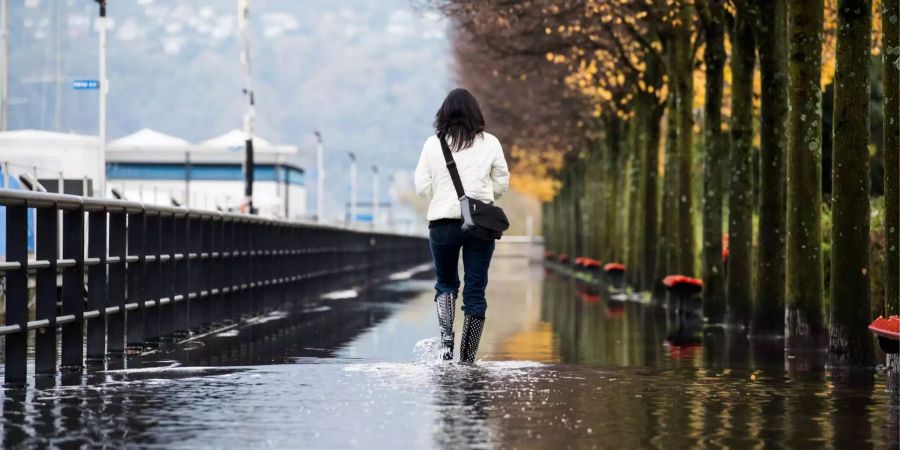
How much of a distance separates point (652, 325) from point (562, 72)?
24.7 metres

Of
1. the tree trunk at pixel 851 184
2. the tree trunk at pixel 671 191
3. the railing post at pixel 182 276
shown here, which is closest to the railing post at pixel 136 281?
the railing post at pixel 182 276

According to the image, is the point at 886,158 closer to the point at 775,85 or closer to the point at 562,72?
the point at 775,85

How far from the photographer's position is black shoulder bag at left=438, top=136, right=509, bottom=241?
1527 cm

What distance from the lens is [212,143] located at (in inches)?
4208

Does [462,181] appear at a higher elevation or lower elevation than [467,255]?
higher

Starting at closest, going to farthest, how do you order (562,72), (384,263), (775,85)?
(775,85)
(562,72)
(384,263)

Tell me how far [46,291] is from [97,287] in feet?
6.49

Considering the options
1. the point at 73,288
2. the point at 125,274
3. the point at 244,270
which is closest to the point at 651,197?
the point at 244,270

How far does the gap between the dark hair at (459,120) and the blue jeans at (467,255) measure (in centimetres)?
66

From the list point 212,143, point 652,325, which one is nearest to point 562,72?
point 652,325

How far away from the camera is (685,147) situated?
34.8m

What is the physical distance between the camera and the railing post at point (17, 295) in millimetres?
13898

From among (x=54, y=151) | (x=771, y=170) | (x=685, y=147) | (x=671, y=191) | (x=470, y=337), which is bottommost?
(x=470, y=337)

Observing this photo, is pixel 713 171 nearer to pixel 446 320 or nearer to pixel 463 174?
pixel 446 320
